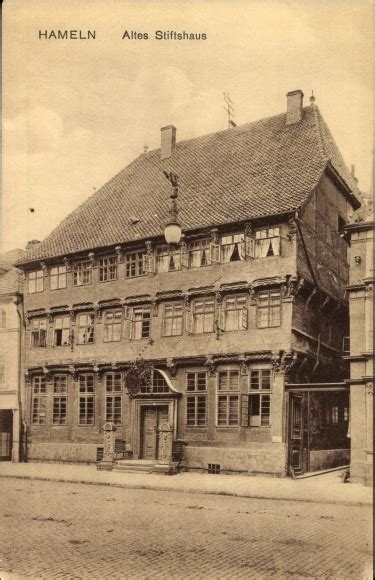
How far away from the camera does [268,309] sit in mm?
20688

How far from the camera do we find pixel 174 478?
1897cm

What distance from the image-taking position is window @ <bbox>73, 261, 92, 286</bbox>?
81.1 feet

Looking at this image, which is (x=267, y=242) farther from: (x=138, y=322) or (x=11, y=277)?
(x=11, y=277)

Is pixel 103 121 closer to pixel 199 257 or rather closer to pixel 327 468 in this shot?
pixel 199 257

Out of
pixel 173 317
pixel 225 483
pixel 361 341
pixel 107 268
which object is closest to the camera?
pixel 225 483

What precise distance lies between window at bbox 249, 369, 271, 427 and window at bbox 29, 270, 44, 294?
9.95m

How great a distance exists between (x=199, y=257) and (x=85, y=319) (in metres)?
5.44

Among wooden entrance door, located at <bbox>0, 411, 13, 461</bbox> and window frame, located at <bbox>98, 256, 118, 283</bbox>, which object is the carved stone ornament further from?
wooden entrance door, located at <bbox>0, 411, 13, 461</bbox>

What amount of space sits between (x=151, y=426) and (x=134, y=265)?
5.74 m

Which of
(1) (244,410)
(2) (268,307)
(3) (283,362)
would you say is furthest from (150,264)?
(1) (244,410)

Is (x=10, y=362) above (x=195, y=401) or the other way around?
above

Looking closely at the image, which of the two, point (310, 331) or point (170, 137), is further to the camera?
point (170, 137)

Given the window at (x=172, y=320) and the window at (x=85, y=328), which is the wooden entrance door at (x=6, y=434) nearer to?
the window at (x=85, y=328)

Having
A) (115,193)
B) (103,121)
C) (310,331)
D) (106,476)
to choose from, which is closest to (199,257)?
(310,331)
